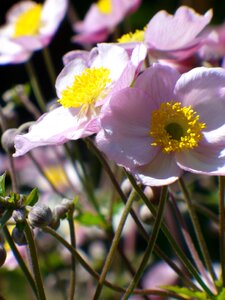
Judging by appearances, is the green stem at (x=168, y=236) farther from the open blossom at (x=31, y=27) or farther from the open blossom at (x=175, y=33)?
the open blossom at (x=31, y=27)

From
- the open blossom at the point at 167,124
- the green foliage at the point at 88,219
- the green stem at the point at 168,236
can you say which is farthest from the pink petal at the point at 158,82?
the green foliage at the point at 88,219

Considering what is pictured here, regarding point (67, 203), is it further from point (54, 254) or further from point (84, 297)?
point (84, 297)

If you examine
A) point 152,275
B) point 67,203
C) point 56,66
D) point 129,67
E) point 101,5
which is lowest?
point 56,66

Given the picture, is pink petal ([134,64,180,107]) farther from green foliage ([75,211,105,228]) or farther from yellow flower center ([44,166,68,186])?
yellow flower center ([44,166,68,186])

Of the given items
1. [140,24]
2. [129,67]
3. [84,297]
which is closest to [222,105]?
[129,67]

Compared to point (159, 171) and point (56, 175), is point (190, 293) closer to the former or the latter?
point (159, 171)

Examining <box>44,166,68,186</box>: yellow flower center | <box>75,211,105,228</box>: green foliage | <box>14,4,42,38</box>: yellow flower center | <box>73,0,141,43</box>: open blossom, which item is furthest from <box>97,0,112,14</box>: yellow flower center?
<box>75,211,105,228</box>: green foliage

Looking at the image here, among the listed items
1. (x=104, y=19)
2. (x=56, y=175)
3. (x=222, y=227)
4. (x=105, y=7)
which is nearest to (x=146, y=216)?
(x=222, y=227)
